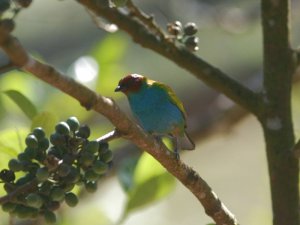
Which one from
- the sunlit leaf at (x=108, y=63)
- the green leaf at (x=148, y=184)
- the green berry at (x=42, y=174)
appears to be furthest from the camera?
the sunlit leaf at (x=108, y=63)

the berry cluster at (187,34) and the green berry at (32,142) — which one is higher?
the green berry at (32,142)

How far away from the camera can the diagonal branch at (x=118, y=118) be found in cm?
73

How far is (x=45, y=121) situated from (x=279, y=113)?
39cm

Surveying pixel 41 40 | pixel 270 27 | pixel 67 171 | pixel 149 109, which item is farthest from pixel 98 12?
pixel 41 40

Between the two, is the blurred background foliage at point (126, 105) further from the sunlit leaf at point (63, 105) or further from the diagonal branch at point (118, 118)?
the diagonal branch at point (118, 118)

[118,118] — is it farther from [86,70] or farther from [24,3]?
[86,70]

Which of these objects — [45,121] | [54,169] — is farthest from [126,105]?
[54,169]

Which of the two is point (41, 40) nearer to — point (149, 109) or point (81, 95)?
point (149, 109)

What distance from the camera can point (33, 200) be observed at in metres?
0.90

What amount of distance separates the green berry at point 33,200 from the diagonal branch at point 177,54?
447mm

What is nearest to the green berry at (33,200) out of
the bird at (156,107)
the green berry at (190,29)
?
the bird at (156,107)

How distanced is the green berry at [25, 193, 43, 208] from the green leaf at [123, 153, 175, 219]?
44 cm

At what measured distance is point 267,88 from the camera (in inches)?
50.8

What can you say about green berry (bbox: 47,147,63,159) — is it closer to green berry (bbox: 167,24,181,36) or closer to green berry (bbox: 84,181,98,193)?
green berry (bbox: 84,181,98,193)
